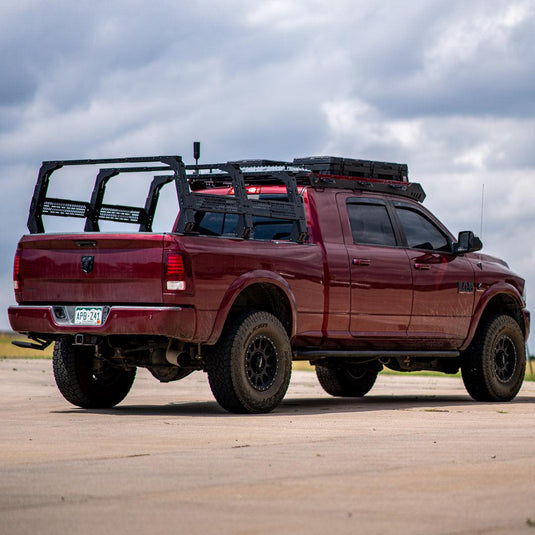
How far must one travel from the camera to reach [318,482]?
6492 mm

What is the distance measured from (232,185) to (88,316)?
2.46 meters

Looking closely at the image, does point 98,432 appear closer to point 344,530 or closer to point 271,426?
point 271,426

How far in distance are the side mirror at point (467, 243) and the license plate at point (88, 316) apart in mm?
4360

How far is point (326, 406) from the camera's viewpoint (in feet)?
42.7

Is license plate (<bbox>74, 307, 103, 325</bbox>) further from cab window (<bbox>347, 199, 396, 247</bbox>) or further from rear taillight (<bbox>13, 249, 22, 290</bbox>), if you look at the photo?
cab window (<bbox>347, 199, 396, 247</bbox>)

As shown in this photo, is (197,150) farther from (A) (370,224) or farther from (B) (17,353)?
(B) (17,353)

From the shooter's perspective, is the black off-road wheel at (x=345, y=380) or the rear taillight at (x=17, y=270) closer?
the rear taillight at (x=17, y=270)

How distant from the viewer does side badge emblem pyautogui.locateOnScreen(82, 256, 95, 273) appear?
37.0 feet

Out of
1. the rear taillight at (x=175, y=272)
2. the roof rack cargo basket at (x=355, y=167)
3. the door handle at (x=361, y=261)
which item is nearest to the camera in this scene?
the rear taillight at (x=175, y=272)

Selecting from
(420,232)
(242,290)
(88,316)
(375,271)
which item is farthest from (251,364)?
(420,232)

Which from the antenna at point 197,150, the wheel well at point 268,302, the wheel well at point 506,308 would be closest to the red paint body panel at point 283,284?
the wheel well at point 268,302

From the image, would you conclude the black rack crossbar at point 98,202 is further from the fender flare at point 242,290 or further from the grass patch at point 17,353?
the grass patch at point 17,353

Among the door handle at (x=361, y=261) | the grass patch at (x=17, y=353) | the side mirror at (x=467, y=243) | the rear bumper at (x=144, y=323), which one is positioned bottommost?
the grass patch at (x=17, y=353)

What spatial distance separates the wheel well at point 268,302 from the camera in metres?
11.9
